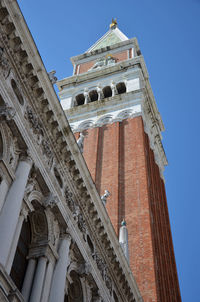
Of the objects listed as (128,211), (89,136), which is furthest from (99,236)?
(89,136)

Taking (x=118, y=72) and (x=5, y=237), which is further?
(x=118, y=72)

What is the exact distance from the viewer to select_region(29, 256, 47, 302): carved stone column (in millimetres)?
12117

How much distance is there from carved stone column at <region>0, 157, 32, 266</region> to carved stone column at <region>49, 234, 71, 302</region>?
270 cm

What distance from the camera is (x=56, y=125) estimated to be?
15906 mm

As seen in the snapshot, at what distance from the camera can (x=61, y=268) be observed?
1381 cm

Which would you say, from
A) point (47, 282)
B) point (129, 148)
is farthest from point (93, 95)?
point (47, 282)

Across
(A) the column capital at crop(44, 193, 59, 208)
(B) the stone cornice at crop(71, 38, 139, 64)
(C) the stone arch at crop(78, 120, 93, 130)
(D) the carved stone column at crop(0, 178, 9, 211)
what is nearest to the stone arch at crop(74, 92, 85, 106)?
(C) the stone arch at crop(78, 120, 93, 130)

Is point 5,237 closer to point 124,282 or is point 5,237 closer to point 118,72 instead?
point 124,282

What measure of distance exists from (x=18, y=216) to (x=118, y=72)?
34844 mm

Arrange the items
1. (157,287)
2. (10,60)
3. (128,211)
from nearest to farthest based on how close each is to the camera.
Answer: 1. (10,60)
2. (157,287)
3. (128,211)

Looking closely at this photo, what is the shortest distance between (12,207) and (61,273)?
3210 mm

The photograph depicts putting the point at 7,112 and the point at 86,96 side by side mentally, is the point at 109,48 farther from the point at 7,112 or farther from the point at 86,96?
the point at 7,112

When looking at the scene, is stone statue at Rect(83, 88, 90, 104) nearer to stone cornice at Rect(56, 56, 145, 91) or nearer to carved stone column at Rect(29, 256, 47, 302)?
stone cornice at Rect(56, 56, 145, 91)

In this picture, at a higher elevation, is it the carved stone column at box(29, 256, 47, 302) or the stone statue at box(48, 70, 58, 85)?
the stone statue at box(48, 70, 58, 85)
